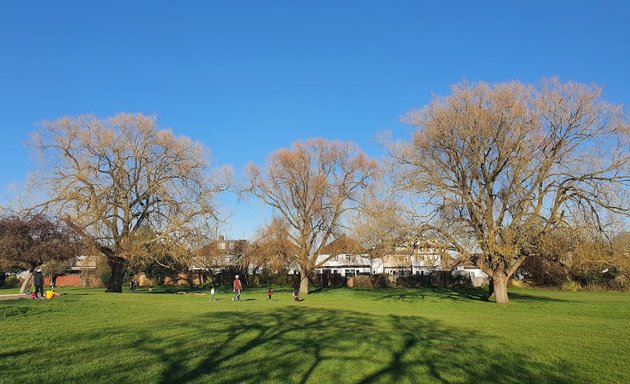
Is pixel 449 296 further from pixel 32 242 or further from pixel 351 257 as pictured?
pixel 32 242

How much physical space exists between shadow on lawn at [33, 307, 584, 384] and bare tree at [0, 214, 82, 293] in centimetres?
1783

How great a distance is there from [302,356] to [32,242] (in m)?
24.4

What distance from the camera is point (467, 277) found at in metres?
57.3

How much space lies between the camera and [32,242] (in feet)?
90.3

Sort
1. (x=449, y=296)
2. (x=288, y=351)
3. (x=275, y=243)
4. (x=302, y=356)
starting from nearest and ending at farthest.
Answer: (x=302, y=356) < (x=288, y=351) < (x=449, y=296) < (x=275, y=243)

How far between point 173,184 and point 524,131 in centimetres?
2521

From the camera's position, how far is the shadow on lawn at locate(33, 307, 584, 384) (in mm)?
7691

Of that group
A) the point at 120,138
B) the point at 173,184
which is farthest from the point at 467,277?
the point at 120,138

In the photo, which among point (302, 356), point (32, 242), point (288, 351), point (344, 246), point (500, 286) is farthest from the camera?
point (344, 246)

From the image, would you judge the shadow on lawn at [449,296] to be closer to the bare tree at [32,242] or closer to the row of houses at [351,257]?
the row of houses at [351,257]

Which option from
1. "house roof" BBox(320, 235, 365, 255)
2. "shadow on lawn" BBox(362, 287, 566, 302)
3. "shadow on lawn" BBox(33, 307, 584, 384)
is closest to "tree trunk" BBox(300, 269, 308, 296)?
"house roof" BBox(320, 235, 365, 255)

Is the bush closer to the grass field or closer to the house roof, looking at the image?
the house roof

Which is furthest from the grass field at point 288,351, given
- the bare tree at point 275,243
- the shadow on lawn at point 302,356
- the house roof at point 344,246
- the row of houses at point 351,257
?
the bare tree at point 275,243

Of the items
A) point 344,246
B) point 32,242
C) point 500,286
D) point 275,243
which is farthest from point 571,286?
point 32,242
